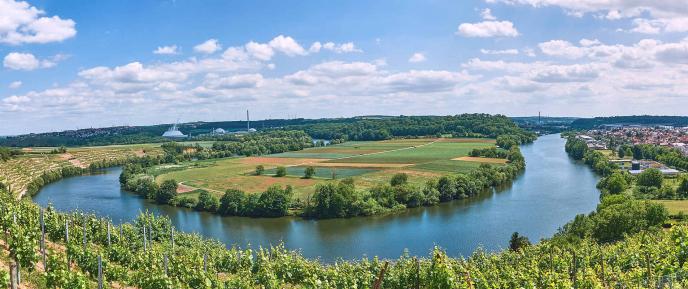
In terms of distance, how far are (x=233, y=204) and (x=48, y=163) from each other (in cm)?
5358

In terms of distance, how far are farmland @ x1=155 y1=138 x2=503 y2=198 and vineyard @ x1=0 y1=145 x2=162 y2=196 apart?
15.1 m

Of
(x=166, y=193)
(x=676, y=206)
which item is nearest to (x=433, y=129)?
(x=166, y=193)

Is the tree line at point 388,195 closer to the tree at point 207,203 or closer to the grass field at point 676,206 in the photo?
the tree at point 207,203

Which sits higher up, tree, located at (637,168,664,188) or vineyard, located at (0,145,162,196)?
vineyard, located at (0,145,162,196)

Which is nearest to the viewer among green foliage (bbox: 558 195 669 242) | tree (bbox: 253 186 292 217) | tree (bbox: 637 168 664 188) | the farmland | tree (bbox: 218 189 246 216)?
green foliage (bbox: 558 195 669 242)

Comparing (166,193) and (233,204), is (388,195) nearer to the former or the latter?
(233,204)

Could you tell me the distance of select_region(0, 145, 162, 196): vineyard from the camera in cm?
6388

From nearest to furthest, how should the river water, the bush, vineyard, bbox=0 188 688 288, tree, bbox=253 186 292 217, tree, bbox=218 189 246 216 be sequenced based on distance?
vineyard, bbox=0 188 688 288 < the river water < tree, bbox=253 186 292 217 < tree, bbox=218 189 246 216 < the bush

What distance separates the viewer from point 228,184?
6194 cm

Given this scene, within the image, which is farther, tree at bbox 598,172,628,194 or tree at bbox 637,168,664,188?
tree at bbox 637,168,664,188

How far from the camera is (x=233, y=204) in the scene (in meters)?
47.8

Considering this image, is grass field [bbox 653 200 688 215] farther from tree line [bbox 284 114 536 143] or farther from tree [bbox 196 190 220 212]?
tree line [bbox 284 114 536 143]

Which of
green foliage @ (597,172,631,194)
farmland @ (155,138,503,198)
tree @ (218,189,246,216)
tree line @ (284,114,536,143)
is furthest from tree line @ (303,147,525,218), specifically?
tree line @ (284,114,536,143)

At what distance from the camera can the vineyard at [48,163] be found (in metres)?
63.9
